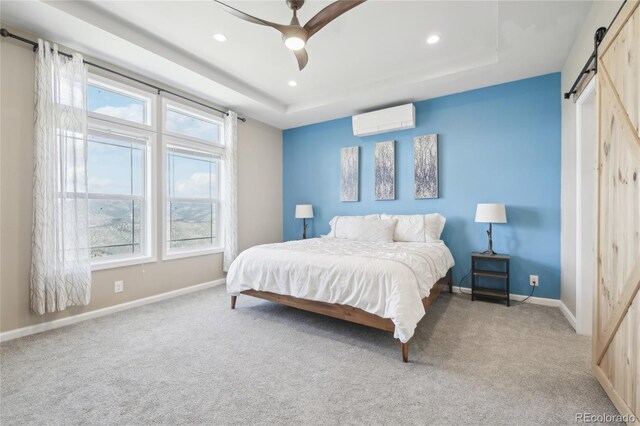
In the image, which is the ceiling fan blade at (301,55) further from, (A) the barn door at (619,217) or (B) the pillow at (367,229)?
(B) the pillow at (367,229)

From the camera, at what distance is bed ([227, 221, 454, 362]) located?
207cm

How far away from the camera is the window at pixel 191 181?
3693 mm

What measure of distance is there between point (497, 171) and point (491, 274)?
Answer: 1.33m

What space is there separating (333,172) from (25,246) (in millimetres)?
3918

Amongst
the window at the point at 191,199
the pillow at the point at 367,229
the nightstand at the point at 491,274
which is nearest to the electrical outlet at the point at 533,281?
the nightstand at the point at 491,274

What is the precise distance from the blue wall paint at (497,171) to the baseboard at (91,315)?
281cm

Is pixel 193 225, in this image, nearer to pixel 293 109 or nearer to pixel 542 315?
pixel 293 109

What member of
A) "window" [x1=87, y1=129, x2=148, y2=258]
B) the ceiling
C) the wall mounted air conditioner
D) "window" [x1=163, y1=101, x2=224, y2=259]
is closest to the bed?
"window" [x1=163, y1=101, x2=224, y2=259]

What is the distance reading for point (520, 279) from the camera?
11.1 feet

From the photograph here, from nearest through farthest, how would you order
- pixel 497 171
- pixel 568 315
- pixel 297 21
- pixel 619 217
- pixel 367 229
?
pixel 619 217
pixel 297 21
pixel 568 315
pixel 497 171
pixel 367 229

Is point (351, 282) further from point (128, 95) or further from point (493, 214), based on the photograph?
point (128, 95)

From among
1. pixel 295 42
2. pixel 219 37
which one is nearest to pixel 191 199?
pixel 219 37

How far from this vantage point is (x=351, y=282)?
2291 millimetres

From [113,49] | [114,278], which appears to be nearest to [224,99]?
[113,49]
